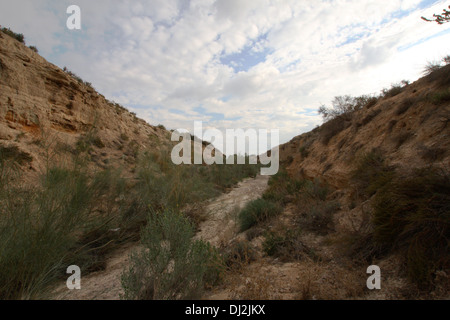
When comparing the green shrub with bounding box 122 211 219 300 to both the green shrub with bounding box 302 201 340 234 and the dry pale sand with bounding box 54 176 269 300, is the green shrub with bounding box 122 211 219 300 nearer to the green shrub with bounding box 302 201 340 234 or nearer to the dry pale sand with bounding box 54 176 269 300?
the dry pale sand with bounding box 54 176 269 300

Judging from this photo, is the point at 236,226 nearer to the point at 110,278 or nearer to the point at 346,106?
the point at 110,278

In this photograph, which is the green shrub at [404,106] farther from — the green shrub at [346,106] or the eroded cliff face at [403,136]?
the green shrub at [346,106]

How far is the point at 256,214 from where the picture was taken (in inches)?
189

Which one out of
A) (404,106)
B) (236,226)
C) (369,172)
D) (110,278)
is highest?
(404,106)

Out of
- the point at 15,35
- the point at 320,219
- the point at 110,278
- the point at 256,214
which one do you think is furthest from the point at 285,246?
the point at 15,35

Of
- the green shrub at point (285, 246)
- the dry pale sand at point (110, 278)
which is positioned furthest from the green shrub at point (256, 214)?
the green shrub at point (285, 246)

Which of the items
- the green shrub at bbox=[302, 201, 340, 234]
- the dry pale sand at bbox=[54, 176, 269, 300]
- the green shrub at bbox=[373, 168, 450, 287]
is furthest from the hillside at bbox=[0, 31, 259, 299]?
the green shrub at bbox=[302, 201, 340, 234]

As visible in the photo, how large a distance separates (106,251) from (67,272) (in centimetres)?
98

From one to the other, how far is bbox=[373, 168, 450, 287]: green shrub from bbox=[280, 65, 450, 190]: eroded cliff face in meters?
0.69

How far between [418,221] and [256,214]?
314 centimetres

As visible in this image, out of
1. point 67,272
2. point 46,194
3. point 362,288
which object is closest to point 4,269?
point 46,194

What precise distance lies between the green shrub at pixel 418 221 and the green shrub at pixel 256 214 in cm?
247

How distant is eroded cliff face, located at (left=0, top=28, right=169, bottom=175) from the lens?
6961 mm

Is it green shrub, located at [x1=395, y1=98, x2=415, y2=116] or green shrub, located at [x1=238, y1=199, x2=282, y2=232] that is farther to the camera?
green shrub, located at [x1=395, y1=98, x2=415, y2=116]
